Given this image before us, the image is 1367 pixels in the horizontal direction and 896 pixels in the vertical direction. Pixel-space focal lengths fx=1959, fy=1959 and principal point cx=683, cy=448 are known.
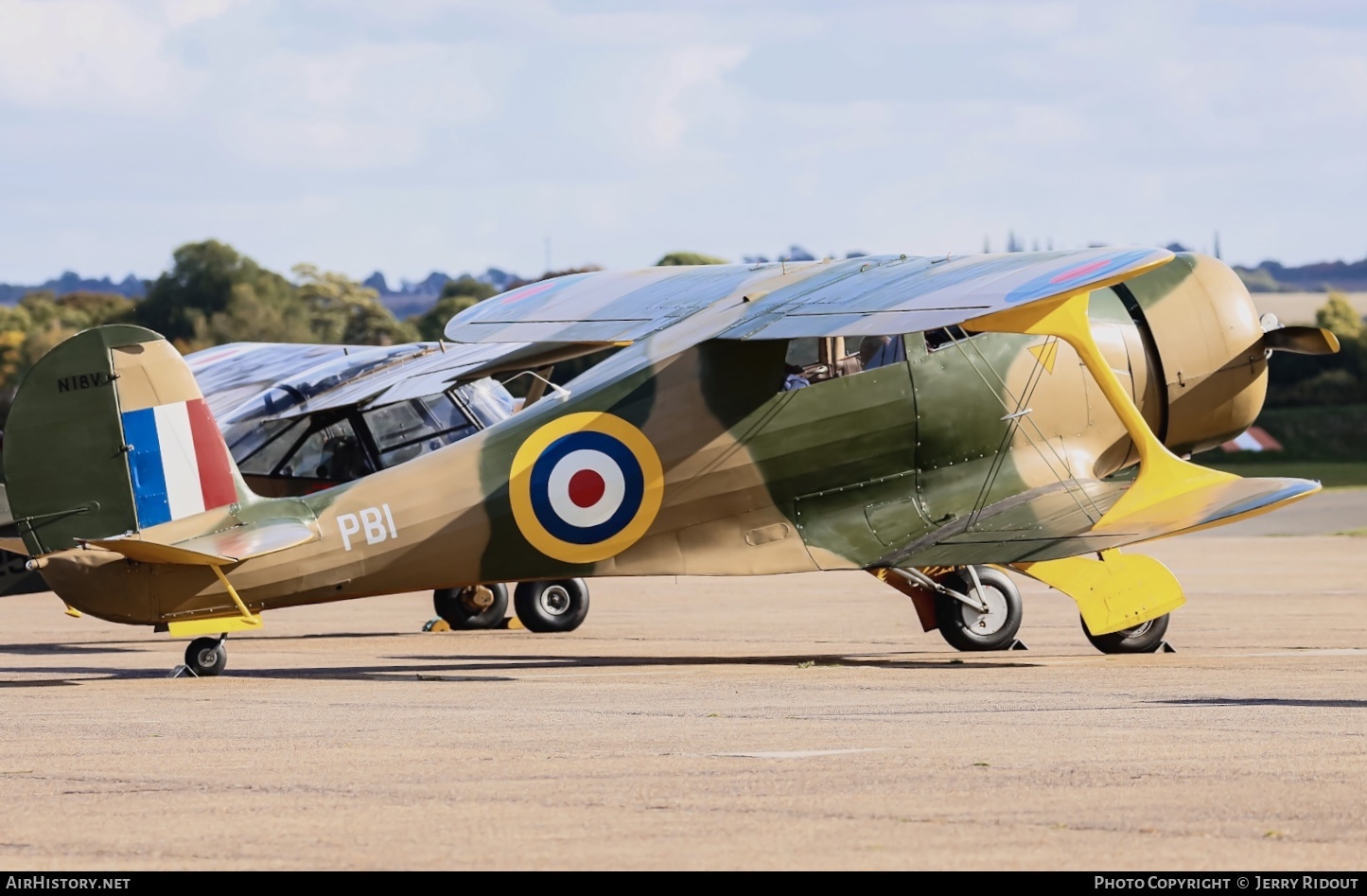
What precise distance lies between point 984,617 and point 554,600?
5703 mm

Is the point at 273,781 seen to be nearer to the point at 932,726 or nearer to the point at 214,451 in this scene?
the point at 932,726

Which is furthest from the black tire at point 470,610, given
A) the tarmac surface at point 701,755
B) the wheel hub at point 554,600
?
the tarmac surface at point 701,755

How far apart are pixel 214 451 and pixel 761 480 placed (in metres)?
4.06

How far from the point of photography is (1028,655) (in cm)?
1566

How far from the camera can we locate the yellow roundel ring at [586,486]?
14.7m

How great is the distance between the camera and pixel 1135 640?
50.6 ft

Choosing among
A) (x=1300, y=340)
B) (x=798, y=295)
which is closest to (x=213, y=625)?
(x=798, y=295)

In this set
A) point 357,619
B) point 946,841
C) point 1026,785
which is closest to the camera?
point 946,841

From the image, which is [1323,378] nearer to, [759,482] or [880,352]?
[880,352]

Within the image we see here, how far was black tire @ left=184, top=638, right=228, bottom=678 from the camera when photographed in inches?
574

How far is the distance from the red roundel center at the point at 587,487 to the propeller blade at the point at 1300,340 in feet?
19.2

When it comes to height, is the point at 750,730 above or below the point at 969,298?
below
